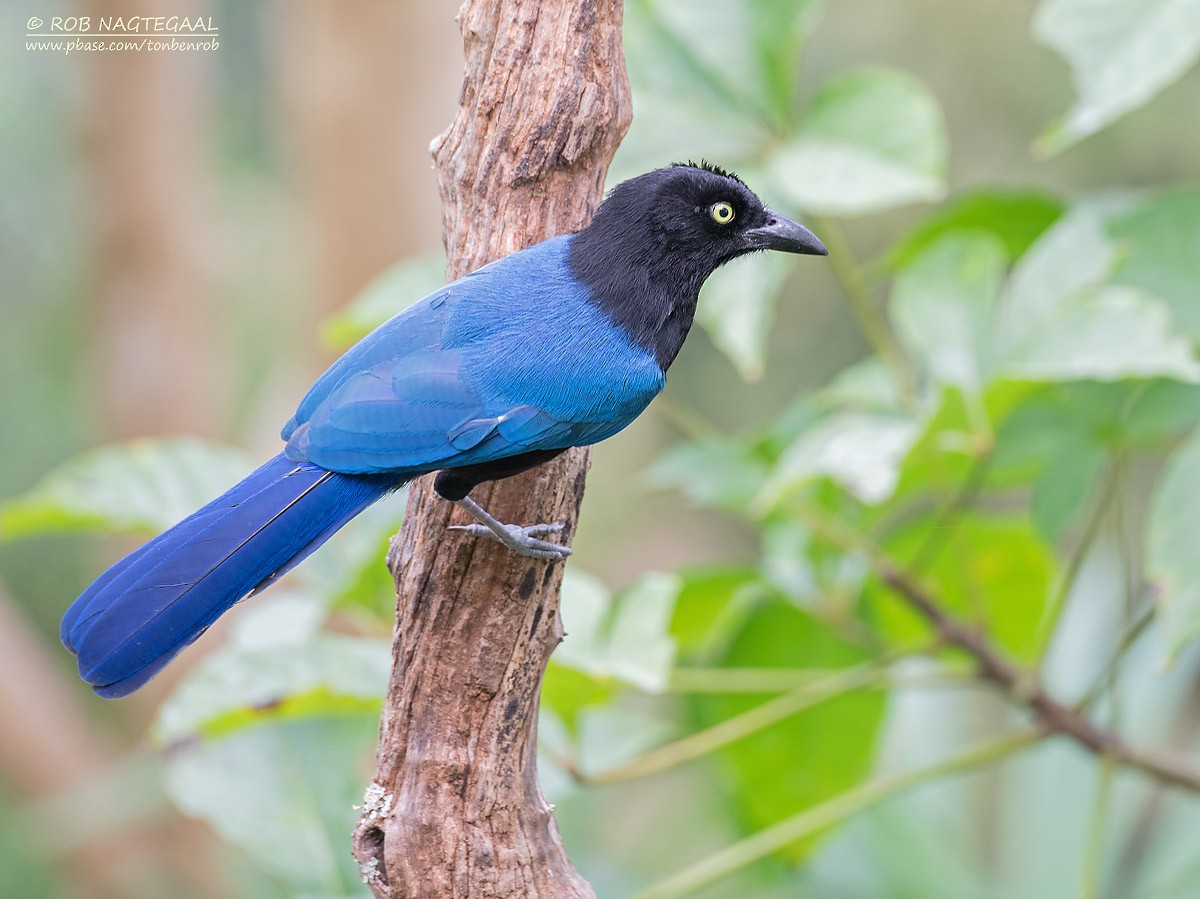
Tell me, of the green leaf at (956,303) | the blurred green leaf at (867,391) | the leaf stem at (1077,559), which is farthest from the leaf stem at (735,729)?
the green leaf at (956,303)

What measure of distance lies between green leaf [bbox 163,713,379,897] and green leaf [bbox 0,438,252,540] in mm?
534

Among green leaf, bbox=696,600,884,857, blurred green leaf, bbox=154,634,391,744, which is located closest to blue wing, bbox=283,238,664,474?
blurred green leaf, bbox=154,634,391,744

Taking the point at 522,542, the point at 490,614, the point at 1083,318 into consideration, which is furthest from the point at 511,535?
the point at 1083,318

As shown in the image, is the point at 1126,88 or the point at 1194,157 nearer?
the point at 1126,88

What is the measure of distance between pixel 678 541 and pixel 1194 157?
29.5ft

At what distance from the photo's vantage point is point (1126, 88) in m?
2.35

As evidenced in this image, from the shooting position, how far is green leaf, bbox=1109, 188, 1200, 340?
266 cm

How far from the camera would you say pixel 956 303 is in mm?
2613

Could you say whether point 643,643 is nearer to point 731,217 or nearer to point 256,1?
point 731,217

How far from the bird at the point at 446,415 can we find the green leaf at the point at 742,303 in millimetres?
339

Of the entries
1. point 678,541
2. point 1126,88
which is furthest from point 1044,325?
point 678,541

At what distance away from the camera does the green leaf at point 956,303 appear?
259 centimetres

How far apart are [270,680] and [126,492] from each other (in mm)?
659

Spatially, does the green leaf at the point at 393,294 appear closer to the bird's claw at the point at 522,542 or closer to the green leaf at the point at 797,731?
the bird's claw at the point at 522,542
